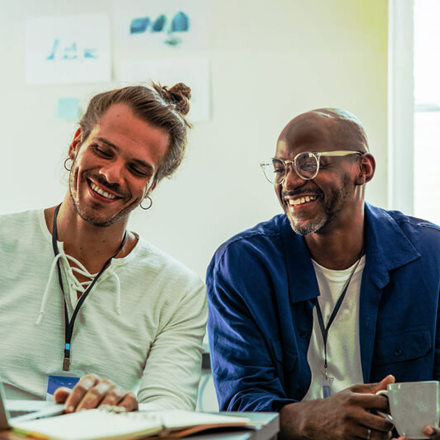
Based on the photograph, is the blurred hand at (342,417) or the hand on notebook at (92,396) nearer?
the hand on notebook at (92,396)

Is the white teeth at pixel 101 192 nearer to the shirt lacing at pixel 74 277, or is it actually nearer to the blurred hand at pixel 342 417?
the shirt lacing at pixel 74 277

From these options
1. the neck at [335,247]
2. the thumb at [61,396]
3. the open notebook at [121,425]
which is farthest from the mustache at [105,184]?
the open notebook at [121,425]

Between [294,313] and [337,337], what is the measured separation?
138 mm

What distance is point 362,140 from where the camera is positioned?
1886 millimetres

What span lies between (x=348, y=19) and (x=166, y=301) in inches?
58.5

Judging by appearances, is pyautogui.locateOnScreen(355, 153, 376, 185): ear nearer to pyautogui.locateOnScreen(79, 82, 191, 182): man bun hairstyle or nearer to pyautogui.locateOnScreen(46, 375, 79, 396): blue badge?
pyautogui.locateOnScreen(79, 82, 191, 182): man bun hairstyle

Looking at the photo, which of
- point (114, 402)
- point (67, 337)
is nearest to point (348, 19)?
point (67, 337)

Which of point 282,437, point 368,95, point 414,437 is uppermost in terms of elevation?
point 368,95

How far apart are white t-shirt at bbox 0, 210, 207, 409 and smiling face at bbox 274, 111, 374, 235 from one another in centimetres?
36

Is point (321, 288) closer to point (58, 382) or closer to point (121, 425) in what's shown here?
point (58, 382)

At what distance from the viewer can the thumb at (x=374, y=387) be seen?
51.3 inches

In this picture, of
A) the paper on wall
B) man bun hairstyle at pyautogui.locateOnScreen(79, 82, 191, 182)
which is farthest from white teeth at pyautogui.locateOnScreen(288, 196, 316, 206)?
the paper on wall

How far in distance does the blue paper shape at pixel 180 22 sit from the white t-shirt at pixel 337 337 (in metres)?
1.30

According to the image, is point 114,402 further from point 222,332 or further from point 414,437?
point 222,332
